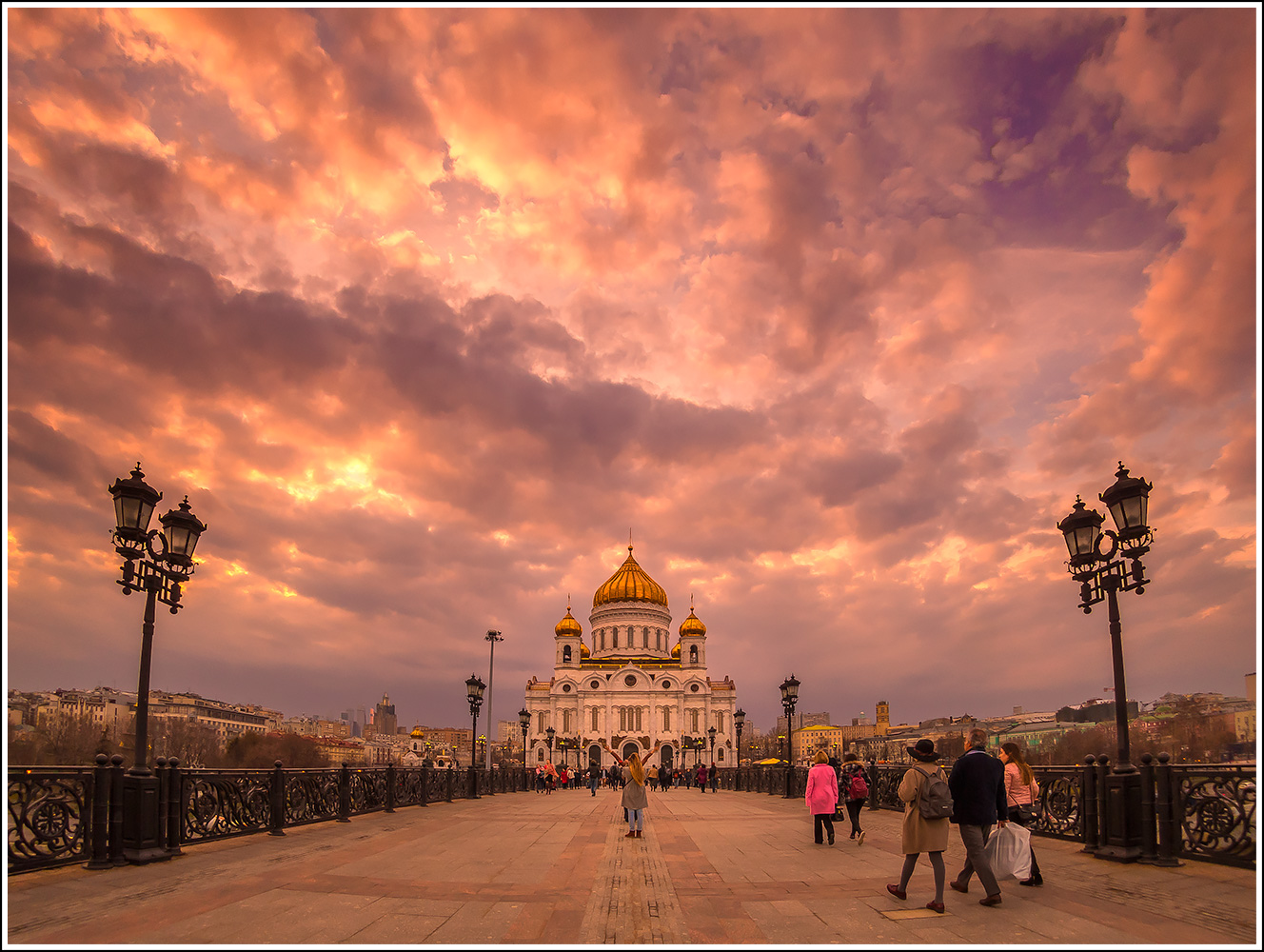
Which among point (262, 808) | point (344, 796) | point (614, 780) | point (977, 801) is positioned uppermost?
point (977, 801)

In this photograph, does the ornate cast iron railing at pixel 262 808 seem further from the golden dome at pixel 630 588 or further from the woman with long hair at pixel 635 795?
the golden dome at pixel 630 588

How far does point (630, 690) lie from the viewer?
8369 centimetres

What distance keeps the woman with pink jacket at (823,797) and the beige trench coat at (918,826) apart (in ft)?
15.2

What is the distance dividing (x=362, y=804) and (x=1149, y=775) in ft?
49.8

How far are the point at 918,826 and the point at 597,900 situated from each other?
10.8ft

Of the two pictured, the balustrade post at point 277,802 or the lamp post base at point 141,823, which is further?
the balustrade post at point 277,802

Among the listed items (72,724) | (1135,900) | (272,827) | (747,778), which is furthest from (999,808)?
(72,724)

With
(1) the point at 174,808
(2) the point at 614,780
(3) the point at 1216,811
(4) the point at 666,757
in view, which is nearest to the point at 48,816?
(1) the point at 174,808

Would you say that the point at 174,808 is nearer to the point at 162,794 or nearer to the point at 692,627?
the point at 162,794

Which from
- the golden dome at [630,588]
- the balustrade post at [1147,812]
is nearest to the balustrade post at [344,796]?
the balustrade post at [1147,812]

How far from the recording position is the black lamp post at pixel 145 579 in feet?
30.2

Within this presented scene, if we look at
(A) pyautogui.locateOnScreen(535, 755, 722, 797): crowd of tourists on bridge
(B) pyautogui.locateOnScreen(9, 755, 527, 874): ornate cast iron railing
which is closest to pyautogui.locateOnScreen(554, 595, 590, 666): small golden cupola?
(A) pyautogui.locateOnScreen(535, 755, 722, 797): crowd of tourists on bridge

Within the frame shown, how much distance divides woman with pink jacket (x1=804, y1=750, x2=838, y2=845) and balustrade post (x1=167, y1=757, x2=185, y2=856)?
900cm

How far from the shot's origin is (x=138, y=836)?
912cm
